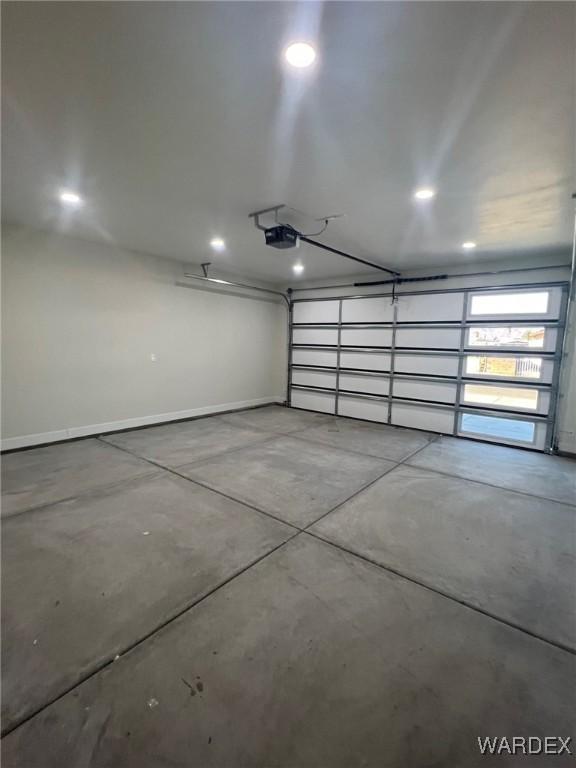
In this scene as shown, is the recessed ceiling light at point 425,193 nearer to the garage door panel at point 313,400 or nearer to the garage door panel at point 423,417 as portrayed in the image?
the garage door panel at point 423,417

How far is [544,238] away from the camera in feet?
12.4

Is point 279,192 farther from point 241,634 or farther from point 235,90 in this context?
point 241,634

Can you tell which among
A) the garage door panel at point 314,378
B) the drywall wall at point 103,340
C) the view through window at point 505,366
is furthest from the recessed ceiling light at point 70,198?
the view through window at point 505,366

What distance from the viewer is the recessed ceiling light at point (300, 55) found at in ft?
4.54

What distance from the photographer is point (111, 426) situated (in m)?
4.90

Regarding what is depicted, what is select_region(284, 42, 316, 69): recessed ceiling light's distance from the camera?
1.38m

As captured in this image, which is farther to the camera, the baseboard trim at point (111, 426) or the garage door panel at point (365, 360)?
the garage door panel at point (365, 360)

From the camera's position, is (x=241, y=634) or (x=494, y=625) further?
(x=494, y=625)

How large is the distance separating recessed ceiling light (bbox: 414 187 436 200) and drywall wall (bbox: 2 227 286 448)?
3.93m

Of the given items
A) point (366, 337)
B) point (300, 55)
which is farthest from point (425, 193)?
point (366, 337)

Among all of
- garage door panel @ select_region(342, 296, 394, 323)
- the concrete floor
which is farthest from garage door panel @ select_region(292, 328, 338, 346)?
the concrete floor

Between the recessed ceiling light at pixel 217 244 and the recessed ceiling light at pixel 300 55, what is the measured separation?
2.84 m

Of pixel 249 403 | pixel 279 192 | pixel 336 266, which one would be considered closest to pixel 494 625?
pixel 279 192

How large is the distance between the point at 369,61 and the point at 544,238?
344cm
